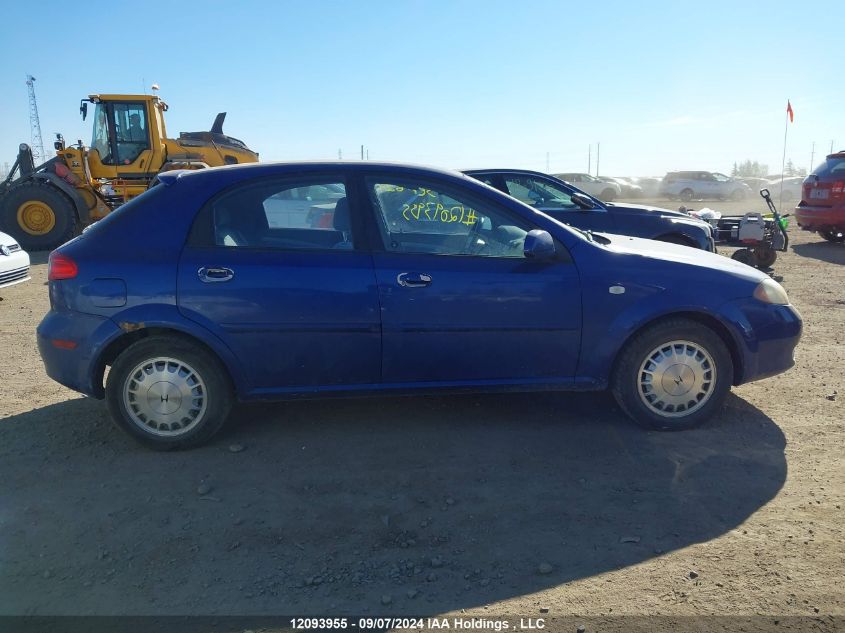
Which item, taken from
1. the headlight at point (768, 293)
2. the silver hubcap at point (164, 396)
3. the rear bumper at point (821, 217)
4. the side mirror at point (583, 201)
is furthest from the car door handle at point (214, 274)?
the rear bumper at point (821, 217)

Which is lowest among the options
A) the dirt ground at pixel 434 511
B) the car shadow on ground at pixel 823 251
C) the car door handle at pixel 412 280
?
the car shadow on ground at pixel 823 251

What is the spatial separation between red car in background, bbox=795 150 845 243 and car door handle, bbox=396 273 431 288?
41.0 feet

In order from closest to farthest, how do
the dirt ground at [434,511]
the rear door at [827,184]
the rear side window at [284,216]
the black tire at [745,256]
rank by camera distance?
the dirt ground at [434,511], the rear side window at [284,216], the black tire at [745,256], the rear door at [827,184]

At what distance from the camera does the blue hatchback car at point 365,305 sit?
160 inches

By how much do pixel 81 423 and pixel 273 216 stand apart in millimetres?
1954

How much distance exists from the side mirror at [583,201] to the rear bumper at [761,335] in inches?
160

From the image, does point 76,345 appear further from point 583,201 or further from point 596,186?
point 596,186

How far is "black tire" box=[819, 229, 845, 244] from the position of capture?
46.0 ft

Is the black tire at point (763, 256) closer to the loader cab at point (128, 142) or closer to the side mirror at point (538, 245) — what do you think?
the side mirror at point (538, 245)

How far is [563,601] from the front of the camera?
2.76 metres

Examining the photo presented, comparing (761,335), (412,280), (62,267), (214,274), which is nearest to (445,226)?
(412,280)

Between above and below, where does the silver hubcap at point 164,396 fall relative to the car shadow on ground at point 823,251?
above

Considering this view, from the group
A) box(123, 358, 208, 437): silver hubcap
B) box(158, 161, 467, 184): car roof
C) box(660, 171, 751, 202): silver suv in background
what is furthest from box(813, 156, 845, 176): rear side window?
box(660, 171, 751, 202): silver suv in background

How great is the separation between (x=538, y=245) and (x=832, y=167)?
12384mm
